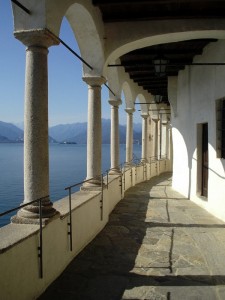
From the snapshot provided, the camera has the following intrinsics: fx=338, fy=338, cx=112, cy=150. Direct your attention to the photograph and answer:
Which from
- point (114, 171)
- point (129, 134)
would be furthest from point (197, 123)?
point (129, 134)

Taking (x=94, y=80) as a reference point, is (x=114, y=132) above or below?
below

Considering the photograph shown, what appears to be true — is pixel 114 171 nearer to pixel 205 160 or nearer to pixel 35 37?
pixel 205 160

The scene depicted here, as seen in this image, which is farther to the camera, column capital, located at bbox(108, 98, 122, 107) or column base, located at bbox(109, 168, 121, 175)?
column capital, located at bbox(108, 98, 122, 107)

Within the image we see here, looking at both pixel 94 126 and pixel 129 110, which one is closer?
pixel 94 126

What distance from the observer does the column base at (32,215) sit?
4664 millimetres

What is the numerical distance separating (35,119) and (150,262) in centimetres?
303

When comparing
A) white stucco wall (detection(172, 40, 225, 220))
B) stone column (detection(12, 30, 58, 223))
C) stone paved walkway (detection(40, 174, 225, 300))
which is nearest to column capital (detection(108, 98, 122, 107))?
white stucco wall (detection(172, 40, 225, 220))

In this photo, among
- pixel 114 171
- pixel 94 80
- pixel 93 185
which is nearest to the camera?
pixel 93 185

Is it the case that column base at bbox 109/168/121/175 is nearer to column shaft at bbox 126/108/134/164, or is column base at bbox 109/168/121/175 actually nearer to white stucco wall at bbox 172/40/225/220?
white stucco wall at bbox 172/40/225/220

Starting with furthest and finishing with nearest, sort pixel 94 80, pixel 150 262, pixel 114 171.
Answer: pixel 114 171, pixel 94 80, pixel 150 262

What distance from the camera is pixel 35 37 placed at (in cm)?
471

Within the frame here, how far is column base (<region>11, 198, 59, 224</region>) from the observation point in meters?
4.66

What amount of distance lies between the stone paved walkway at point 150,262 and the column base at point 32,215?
3.18 ft

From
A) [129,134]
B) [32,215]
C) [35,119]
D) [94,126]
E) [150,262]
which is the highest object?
[129,134]
